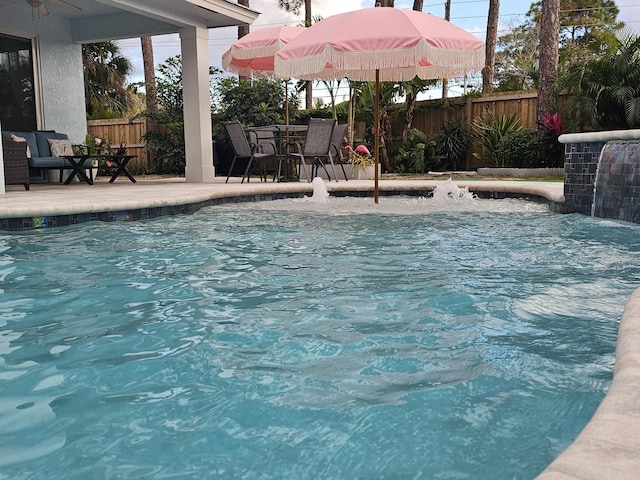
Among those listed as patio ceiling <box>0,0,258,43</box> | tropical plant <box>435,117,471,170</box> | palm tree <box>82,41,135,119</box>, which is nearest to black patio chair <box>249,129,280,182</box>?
patio ceiling <box>0,0,258,43</box>

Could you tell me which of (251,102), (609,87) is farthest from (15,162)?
(609,87)

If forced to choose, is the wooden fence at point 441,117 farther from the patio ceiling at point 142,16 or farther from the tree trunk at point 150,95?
the patio ceiling at point 142,16

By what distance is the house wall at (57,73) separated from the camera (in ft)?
37.6

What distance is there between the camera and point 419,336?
102 inches

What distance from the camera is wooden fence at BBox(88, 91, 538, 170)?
13992 mm

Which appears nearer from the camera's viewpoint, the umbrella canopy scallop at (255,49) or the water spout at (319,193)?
the water spout at (319,193)

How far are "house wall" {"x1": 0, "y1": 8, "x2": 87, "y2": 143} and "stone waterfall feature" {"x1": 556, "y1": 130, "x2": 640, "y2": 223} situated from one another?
9576mm

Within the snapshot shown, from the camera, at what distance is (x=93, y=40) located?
12102mm

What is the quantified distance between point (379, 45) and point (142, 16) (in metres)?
6.45

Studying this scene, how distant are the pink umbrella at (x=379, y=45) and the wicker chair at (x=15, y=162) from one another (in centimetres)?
413

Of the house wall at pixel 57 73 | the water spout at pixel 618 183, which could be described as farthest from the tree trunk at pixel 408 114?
the water spout at pixel 618 183

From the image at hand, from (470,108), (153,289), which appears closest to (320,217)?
(153,289)

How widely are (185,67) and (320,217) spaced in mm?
6197

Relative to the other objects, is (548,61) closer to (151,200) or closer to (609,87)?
(609,87)
